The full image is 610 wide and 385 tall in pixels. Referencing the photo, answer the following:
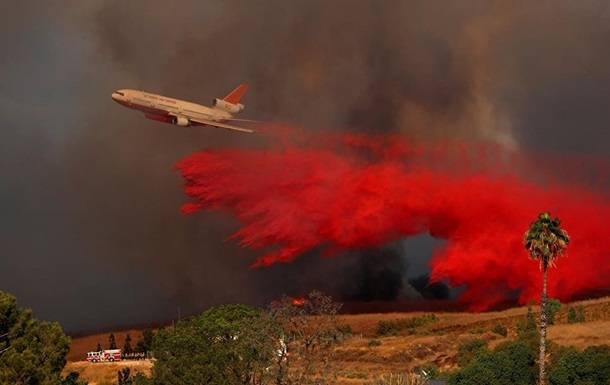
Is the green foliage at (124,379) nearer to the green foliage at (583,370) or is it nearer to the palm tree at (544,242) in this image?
the palm tree at (544,242)

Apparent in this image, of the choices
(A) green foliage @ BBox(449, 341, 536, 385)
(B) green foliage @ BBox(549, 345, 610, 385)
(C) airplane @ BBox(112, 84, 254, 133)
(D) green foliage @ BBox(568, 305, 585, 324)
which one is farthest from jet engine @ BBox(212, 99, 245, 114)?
(B) green foliage @ BBox(549, 345, 610, 385)

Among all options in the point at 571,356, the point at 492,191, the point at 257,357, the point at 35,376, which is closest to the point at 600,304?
the point at 492,191

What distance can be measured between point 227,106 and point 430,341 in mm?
32588

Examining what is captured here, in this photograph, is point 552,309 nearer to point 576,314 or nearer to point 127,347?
point 576,314

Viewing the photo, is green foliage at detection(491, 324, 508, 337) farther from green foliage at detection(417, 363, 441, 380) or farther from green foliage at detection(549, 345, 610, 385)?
green foliage at detection(549, 345, 610, 385)

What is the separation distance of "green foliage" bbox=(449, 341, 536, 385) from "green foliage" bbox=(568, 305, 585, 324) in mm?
23971

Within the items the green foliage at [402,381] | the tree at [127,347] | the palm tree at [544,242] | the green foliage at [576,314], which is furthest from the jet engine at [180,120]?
the palm tree at [544,242]

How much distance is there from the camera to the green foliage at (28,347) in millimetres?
73000

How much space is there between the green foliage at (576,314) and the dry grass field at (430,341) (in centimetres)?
63

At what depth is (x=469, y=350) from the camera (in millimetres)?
104750

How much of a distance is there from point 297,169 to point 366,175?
728 cm

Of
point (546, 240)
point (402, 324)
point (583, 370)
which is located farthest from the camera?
point (402, 324)

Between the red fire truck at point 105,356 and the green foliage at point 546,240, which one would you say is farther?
the red fire truck at point 105,356

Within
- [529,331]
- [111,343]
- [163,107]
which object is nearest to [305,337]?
[529,331]
